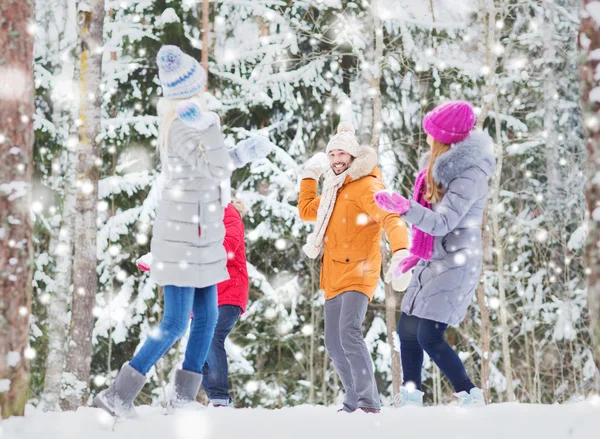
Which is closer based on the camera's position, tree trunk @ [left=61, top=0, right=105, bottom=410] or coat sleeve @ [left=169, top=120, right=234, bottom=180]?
coat sleeve @ [left=169, top=120, right=234, bottom=180]

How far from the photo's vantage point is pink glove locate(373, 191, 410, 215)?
3986 mm

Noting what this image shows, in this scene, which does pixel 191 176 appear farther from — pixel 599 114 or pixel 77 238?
pixel 77 238

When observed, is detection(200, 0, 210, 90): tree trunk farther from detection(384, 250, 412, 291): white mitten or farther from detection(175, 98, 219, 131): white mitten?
detection(175, 98, 219, 131): white mitten

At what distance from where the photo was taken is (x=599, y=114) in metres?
3.35

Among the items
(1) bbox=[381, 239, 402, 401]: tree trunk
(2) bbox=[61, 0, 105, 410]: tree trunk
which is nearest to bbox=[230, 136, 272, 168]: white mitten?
(2) bbox=[61, 0, 105, 410]: tree trunk

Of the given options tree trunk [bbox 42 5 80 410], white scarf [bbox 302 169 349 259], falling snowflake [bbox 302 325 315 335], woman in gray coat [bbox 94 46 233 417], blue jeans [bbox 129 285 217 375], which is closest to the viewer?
blue jeans [bbox 129 285 217 375]

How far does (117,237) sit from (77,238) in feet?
14.0

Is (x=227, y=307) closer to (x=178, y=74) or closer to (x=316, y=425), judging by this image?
(x=316, y=425)

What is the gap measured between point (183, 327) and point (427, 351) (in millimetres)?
1591

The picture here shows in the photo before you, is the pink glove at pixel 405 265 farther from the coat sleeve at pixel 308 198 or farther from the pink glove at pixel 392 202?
the coat sleeve at pixel 308 198

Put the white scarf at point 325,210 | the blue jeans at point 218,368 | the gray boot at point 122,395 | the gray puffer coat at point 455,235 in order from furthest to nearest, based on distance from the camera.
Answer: the blue jeans at point 218,368
the white scarf at point 325,210
the gray puffer coat at point 455,235
the gray boot at point 122,395

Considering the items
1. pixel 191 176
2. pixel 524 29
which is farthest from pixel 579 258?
pixel 191 176

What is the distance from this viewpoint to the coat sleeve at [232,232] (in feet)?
16.9

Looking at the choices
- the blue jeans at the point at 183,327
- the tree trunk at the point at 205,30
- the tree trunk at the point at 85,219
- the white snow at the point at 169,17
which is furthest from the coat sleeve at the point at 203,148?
the white snow at the point at 169,17
